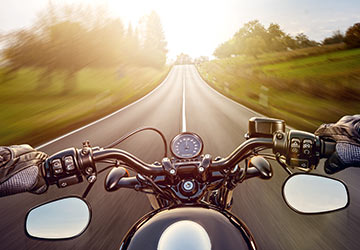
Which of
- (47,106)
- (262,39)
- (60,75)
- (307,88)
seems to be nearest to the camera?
(47,106)

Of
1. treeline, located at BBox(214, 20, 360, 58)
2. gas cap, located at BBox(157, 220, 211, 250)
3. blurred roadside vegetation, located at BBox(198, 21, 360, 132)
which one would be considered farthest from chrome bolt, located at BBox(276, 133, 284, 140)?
treeline, located at BBox(214, 20, 360, 58)

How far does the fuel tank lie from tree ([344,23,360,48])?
2054 cm

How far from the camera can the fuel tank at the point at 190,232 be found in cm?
91

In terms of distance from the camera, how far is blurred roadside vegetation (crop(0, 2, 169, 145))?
11.7 m

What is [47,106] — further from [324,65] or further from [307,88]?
[324,65]

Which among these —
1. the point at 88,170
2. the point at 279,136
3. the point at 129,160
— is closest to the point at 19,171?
the point at 88,170

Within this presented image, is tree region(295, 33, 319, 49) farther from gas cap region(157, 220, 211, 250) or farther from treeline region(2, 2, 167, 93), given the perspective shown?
gas cap region(157, 220, 211, 250)

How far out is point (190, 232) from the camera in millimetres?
941

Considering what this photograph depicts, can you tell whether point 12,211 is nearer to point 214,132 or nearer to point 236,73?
point 214,132

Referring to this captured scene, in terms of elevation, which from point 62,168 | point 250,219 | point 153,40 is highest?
point 153,40

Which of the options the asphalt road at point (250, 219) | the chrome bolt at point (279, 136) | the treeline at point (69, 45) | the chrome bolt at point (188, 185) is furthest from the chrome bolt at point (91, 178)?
the treeline at point (69, 45)

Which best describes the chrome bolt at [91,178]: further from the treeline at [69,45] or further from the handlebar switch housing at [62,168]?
the treeline at [69,45]

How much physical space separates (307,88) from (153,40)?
31.5 m

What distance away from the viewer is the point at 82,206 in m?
1.22
